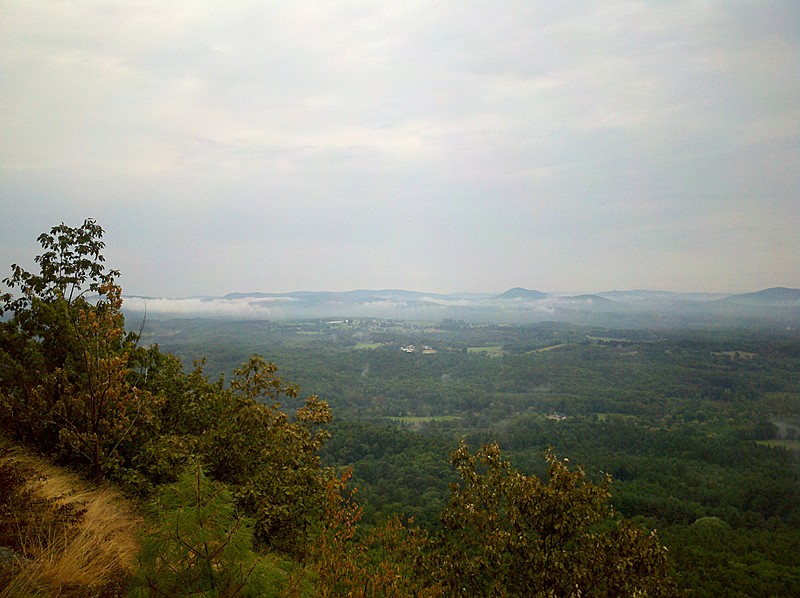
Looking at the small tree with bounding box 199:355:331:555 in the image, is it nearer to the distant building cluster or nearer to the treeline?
the treeline

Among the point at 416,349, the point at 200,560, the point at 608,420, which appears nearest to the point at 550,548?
the point at 200,560

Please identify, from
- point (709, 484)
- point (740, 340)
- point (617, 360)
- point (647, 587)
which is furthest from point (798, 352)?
point (647, 587)

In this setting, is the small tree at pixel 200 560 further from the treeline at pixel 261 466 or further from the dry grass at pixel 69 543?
the treeline at pixel 261 466

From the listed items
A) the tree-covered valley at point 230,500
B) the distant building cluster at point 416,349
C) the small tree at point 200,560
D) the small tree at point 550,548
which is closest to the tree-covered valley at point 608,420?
the distant building cluster at point 416,349

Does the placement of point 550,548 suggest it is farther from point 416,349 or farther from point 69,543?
point 416,349

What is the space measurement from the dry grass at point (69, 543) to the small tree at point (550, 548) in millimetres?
6227

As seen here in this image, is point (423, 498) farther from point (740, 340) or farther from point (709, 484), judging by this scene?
point (740, 340)

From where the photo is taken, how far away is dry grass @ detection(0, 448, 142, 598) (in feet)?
12.9

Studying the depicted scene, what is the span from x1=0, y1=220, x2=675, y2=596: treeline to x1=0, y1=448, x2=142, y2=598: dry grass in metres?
0.76

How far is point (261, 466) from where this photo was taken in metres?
10.1

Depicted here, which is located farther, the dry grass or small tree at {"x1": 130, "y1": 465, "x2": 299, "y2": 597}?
the dry grass

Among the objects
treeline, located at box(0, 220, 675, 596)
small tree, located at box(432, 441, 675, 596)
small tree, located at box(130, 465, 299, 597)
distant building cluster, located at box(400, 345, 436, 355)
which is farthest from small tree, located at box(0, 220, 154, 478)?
distant building cluster, located at box(400, 345, 436, 355)

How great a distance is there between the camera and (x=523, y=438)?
7850cm

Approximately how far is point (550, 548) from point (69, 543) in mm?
8058
